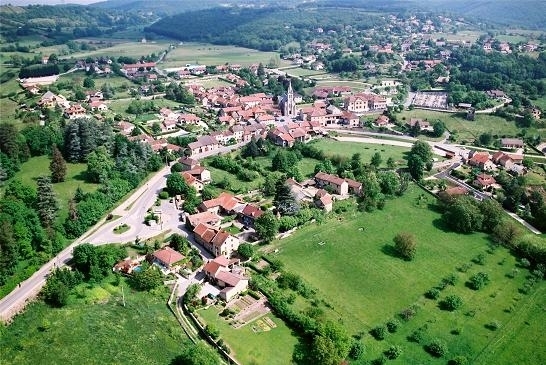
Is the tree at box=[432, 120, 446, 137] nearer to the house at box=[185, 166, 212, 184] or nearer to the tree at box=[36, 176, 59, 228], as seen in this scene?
the house at box=[185, 166, 212, 184]

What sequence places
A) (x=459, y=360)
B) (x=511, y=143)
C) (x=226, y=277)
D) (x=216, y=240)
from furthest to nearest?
(x=511, y=143) → (x=216, y=240) → (x=226, y=277) → (x=459, y=360)

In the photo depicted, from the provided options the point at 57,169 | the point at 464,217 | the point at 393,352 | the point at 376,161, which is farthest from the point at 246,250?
the point at 376,161

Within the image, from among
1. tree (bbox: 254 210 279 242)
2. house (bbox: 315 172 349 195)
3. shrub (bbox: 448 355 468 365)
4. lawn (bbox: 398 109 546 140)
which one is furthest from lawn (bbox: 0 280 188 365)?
lawn (bbox: 398 109 546 140)

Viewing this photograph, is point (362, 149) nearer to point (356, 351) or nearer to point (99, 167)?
point (99, 167)

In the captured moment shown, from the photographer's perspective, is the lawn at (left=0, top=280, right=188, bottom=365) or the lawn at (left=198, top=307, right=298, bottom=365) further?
the lawn at (left=198, top=307, right=298, bottom=365)

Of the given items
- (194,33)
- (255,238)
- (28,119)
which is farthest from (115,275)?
(194,33)

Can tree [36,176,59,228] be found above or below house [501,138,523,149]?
above

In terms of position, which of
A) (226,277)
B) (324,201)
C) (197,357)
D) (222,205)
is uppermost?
(197,357)
